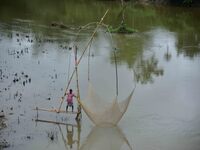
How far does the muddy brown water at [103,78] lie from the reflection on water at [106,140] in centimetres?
3

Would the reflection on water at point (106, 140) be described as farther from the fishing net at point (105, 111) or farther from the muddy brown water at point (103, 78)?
the fishing net at point (105, 111)

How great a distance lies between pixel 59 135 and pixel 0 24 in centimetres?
1667

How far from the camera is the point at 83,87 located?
1523cm

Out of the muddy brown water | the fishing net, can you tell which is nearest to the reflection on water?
the muddy brown water

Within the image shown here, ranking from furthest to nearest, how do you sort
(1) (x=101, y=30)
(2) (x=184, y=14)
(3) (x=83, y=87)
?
(2) (x=184, y=14)
(1) (x=101, y=30)
(3) (x=83, y=87)

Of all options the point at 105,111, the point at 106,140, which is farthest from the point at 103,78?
the point at 106,140

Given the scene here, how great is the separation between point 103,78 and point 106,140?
534cm

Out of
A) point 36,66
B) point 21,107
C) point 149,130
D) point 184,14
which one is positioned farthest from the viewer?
point 184,14

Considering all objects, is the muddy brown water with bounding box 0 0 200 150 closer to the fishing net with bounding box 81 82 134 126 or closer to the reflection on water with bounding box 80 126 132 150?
the reflection on water with bounding box 80 126 132 150

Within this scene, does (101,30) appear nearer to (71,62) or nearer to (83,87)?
(71,62)

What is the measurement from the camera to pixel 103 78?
1653cm

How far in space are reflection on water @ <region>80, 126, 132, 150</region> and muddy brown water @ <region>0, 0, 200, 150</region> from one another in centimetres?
3

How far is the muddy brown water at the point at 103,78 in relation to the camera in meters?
11.4

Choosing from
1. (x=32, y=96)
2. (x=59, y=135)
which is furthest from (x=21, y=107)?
(x=59, y=135)
